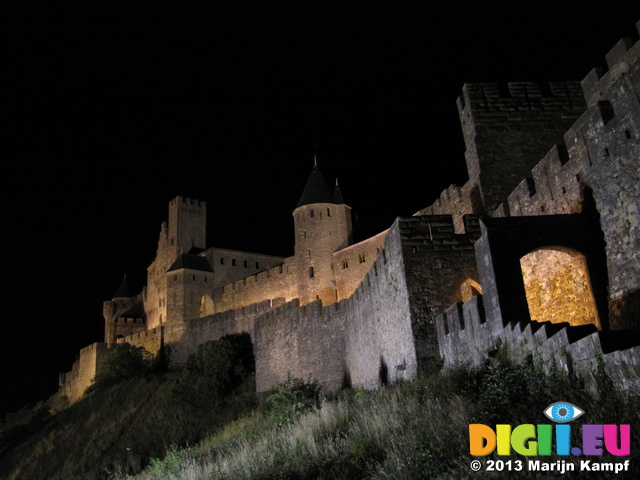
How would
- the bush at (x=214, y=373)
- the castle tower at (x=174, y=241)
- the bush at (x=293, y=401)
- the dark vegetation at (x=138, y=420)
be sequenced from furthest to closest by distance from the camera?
the castle tower at (x=174, y=241)
the bush at (x=214, y=373)
the dark vegetation at (x=138, y=420)
the bush at (x=293, y=401)

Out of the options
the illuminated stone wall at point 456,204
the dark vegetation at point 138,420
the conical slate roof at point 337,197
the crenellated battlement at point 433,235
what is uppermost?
the conical slate roof at point 337,197

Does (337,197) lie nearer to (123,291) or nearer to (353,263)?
(353,263)

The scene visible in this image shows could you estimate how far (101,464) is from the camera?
2166 cm

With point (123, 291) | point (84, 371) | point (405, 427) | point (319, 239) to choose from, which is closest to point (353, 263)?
point (319, 239)

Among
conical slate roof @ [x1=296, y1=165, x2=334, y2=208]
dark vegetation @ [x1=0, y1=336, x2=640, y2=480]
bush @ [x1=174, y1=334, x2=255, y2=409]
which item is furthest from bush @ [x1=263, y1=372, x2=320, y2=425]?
conical slate roof @ [x1=296, y1=165, x2=334, y2=208]

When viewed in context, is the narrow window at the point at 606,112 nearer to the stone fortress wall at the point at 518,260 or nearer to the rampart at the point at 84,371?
the stone fortress wall at the point at 518,260

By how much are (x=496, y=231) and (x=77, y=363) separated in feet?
151

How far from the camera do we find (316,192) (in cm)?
4238

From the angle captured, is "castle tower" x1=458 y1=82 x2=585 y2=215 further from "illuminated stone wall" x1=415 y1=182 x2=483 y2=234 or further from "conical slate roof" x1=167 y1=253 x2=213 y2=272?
"conical slate roof" x1=167 y1=253 x2=213 y2=272

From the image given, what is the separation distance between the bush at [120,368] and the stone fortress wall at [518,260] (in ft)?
60.5

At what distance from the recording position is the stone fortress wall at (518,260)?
8852 millimetres

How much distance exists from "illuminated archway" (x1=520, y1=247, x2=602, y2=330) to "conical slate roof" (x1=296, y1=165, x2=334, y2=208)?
2978 centimetres

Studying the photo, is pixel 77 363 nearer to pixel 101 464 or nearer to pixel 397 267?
pixel 101 464

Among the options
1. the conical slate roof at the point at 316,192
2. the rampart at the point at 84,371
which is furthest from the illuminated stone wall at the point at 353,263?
the rampart at the point at 84,371
